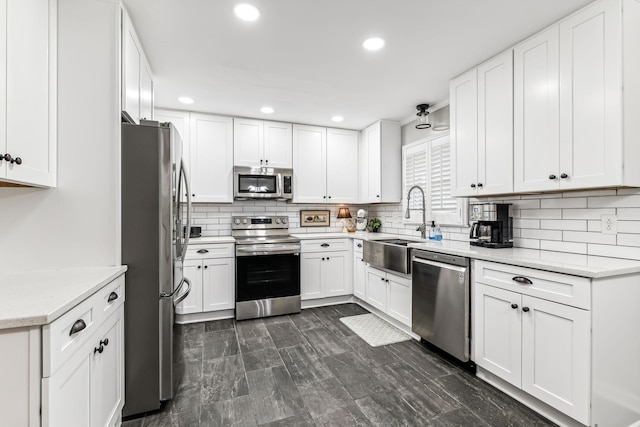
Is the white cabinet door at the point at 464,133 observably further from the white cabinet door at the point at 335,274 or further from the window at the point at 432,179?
the white cabinet door at the point at 335,274

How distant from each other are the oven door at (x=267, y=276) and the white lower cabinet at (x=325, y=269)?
186 millimetres

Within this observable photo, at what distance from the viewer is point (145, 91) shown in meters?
2.42

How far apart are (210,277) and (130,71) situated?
7.28ft

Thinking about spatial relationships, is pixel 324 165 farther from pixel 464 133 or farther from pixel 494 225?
pixel 494 225

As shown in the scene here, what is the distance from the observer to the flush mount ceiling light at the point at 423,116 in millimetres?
3455

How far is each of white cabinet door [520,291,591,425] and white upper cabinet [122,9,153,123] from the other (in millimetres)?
2791

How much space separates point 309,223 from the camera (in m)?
4.53

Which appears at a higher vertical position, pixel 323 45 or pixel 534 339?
pixel 323 45

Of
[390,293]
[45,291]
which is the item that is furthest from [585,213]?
[45,291]

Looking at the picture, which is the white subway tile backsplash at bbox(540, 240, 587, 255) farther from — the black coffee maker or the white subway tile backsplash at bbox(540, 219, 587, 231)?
the black coffee maker

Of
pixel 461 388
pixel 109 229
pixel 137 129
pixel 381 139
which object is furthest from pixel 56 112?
pixel 381 139

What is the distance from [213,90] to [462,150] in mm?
2462

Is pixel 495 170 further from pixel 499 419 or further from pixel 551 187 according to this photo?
pixel 499 419

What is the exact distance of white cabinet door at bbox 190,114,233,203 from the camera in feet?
12.1
